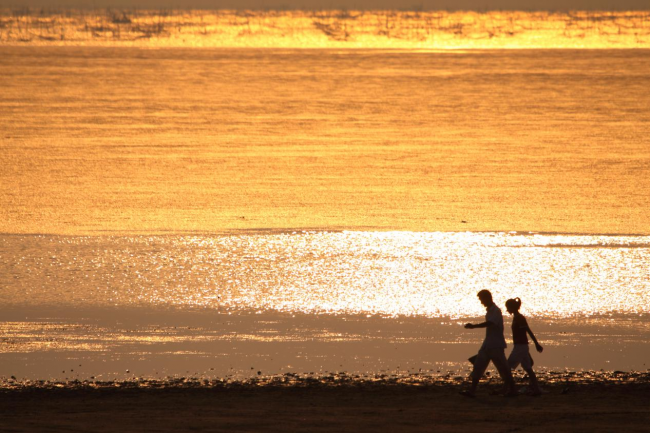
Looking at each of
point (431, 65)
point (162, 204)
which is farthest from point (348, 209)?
point (431, 65)

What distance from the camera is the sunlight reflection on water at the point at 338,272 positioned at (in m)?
Result: 13.9

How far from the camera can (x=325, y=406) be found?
875 cm

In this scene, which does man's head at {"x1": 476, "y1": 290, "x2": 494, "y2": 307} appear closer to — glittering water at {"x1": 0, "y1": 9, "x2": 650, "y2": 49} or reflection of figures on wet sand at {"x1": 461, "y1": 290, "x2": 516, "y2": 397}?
reflection of figures on wet sand at {"x1": 461, "y1": 290, "x2": 516, "y2": 397}

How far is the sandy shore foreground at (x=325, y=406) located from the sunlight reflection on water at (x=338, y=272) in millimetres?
3788

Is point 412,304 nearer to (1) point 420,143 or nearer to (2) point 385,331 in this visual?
(2) point 385,331

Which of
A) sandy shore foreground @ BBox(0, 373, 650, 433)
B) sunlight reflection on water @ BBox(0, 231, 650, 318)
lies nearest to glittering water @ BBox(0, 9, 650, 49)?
sunlight reflection on water @ BBox(0, 231, 650, 318)

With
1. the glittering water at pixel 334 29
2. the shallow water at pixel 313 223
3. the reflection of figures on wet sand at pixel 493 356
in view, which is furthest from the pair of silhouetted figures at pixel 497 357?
the glittering water at pixel 334 29

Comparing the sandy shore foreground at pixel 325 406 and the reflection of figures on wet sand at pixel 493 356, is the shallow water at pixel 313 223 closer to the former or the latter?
the sandy shore foreground at pixel 325 406

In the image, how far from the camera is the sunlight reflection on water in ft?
45.5

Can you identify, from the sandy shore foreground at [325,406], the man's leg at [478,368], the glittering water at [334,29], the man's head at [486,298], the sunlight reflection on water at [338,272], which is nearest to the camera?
the sandy shore foreground at [325,406]

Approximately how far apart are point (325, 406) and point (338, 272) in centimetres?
720

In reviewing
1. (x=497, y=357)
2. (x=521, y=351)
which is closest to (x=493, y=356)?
(x=497, y=357)

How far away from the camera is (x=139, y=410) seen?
28.1ft

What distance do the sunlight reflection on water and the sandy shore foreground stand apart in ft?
12.4
